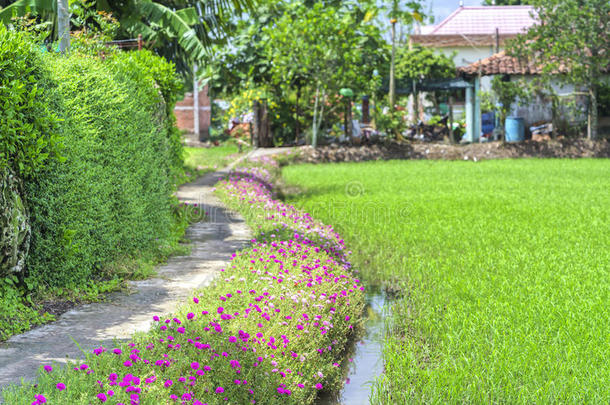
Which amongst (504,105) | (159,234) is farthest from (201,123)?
(159,234)

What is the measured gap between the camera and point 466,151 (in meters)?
26.7

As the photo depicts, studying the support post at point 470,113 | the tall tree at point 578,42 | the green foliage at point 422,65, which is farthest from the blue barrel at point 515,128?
the green foliage at point 422,65

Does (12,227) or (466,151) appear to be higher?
(466,151)

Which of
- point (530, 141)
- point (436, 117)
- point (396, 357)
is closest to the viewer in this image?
point (396, 357)

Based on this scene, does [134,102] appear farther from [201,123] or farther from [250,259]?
[201,123]

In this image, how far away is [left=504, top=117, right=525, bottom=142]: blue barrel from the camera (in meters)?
28.9

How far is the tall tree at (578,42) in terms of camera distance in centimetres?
2623

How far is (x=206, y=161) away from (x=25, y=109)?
1706 centimetres

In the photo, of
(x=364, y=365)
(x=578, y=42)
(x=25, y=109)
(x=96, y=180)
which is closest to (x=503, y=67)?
(x=578, y=42)

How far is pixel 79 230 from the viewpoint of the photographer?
21.4ft

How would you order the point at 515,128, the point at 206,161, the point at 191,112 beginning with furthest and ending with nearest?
1. the point at 191,112
2. the point at 515,128
3. the point at 206,161

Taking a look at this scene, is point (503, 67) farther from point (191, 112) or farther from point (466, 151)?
point (191, 112)

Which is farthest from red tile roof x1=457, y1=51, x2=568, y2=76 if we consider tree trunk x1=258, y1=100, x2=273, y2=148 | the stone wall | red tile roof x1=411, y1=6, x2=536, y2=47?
the stone wall

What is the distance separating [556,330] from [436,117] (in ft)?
87.8
